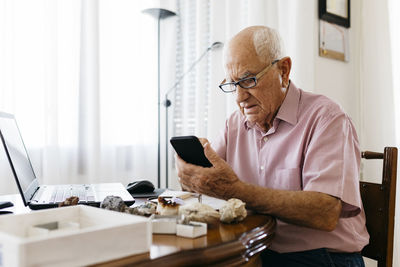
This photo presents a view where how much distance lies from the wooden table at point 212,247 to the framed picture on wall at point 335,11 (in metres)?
2.40

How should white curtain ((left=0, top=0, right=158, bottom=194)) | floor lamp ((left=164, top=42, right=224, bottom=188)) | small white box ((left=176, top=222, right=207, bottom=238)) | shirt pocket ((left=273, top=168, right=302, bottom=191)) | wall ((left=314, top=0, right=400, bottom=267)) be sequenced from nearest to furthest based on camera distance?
1. small white box ((left=176, top=222, right=207, bottom=238))
2. shirt pocket ((left=273, top=168, right=302, bottom=191))
3. white curtain ((left=0, top=0, right=158, bottom=194))
4. floor lamp ((left=164, top=42, right=224, bottom=188))
5. wall ((left=314, top=0, right=400, bottom=267))

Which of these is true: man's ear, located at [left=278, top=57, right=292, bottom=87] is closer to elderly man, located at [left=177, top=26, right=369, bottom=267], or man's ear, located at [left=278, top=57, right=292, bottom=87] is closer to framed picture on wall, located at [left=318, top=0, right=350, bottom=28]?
elderly man, located at [left=177, top=26, right=369, bottom=267]

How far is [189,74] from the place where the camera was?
258 centimetres

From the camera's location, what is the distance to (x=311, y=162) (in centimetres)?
119

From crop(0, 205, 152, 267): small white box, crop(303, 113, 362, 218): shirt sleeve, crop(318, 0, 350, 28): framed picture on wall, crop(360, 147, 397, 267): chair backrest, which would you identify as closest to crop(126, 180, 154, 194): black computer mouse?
crop(303, 113, 362, 218): shirt sleeve

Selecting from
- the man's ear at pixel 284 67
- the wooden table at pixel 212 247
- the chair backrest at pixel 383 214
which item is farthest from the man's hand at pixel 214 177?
the chair backrest at pixel 383 214

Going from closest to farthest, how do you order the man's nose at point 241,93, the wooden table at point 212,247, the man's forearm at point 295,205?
the wooden table at point 212,247 → the man's forearm at point 295,205 → the man's nose at point 241,93

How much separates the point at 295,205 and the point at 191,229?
399mm

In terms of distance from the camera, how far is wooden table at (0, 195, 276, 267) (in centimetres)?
67

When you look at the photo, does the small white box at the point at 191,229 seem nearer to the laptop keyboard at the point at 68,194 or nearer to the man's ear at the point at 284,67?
the laptop keyboard at the point at 68,194

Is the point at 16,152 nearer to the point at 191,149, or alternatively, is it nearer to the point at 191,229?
the point at 191,149

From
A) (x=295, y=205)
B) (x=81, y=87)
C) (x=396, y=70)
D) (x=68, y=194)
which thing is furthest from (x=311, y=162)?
(x=396, y=70)

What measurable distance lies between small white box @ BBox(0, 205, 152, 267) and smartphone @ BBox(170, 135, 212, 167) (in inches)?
16.8

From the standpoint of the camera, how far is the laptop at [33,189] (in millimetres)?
1082
